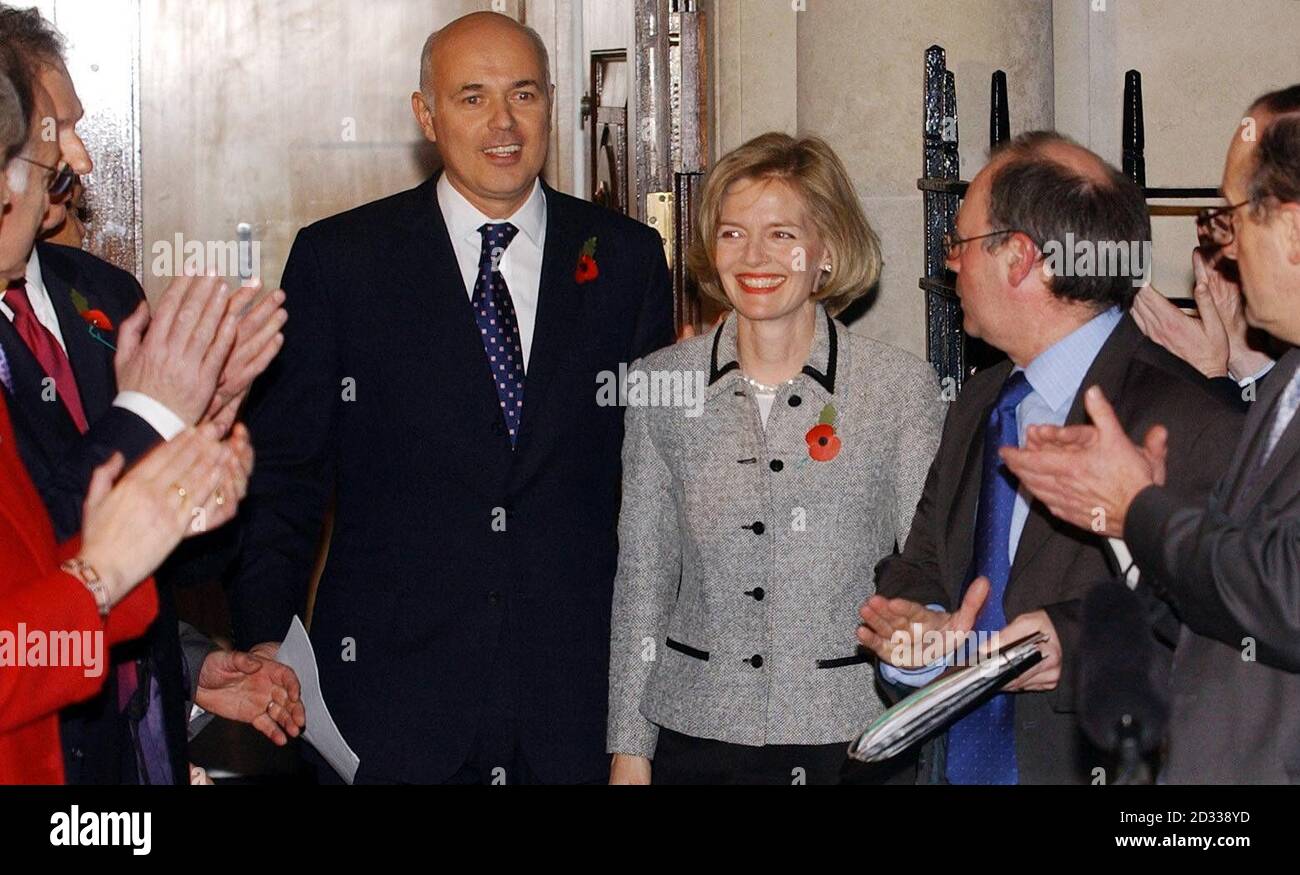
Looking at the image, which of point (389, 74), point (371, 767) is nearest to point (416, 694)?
point (371, 767)

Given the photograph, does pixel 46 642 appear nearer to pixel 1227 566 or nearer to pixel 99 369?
pixel 99 369

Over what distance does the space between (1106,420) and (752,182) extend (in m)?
1.15

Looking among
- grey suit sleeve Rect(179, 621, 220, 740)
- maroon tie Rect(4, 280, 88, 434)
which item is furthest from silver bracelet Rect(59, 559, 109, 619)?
grey suit sleeve Rect(179, 621, 220, 740)

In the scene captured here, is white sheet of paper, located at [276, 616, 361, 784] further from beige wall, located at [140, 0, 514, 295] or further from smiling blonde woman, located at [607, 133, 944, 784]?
beige wall, located at [140, 0, 514, 295]

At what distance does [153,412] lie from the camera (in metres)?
2.60

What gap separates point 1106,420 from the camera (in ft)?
8.15

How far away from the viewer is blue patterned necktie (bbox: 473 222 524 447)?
3570mm

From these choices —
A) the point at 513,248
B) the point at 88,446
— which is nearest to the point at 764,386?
the point at 513,248

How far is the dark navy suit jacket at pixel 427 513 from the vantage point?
3.48 metres

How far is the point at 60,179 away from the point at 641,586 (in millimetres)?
1356

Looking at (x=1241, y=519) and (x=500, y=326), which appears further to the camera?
(x=500, y=326)

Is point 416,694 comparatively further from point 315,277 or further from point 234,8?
point 234,8

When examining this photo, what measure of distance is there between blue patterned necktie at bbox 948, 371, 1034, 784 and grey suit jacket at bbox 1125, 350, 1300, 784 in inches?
16.2
